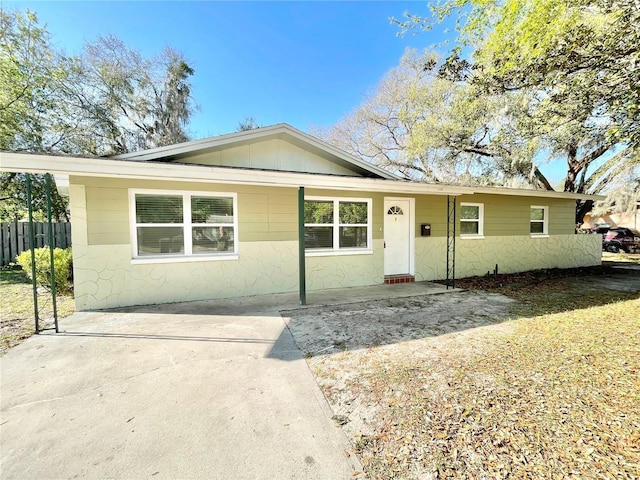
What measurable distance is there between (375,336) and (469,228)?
6438 millimetres

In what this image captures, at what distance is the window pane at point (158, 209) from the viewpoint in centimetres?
567

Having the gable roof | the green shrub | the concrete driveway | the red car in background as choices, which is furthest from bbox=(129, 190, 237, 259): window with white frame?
the red car in background

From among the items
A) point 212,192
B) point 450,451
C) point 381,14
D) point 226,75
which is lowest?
point 450,451

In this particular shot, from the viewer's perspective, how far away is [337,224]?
23.7ft

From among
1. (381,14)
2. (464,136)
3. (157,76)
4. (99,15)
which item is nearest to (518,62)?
(381,14)

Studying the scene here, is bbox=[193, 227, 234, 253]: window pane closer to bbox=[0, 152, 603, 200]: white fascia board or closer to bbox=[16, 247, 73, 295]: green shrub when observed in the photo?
bbox=[0, 152, 603, 200]: white fascia board

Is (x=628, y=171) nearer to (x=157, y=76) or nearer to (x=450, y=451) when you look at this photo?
(x=450, y=451)

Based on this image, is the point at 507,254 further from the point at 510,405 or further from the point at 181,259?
the point at 181,259

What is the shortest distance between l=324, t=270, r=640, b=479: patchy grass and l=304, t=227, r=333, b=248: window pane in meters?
3.78

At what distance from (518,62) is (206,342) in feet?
22.4

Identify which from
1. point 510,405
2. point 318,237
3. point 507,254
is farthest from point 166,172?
point 507,254

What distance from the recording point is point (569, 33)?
4.30 meters

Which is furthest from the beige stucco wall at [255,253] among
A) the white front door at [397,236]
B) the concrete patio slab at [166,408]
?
the concrete patio slab at [166,408]

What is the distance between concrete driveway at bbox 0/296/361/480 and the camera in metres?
1.88
